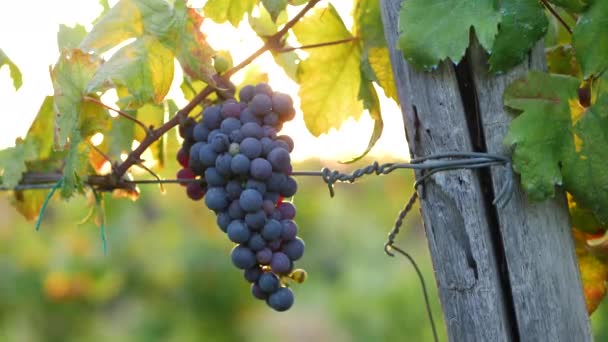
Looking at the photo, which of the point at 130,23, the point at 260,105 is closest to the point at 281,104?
the point at 260,105

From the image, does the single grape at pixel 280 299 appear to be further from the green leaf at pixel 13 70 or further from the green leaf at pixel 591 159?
the green leaf at pixel 13 70

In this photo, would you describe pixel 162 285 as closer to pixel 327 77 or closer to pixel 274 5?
pixel 327 77

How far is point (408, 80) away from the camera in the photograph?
1103 mm

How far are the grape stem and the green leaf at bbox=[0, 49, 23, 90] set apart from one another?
0.21 metres

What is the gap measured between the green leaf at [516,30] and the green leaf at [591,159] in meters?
0.12

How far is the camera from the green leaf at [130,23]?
1158 millimetres

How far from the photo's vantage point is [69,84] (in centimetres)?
116

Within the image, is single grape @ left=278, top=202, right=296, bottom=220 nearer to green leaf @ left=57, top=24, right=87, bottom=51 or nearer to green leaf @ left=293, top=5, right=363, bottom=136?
green leaf @ left=293, top=5, right=363, bottom=136

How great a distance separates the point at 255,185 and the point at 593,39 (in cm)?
46

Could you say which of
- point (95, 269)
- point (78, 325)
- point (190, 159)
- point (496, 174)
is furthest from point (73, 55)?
point (78, 325)

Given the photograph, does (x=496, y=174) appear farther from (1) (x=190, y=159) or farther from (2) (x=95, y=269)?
(2) (x=95, y=269)

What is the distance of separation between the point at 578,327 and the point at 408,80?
388mm

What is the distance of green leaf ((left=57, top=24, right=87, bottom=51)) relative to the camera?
53.4 inches

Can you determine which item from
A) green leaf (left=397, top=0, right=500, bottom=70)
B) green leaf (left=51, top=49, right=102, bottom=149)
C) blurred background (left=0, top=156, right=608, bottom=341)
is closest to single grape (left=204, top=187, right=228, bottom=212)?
green leaf (left=51, top=49, right=102, bottom=149)
